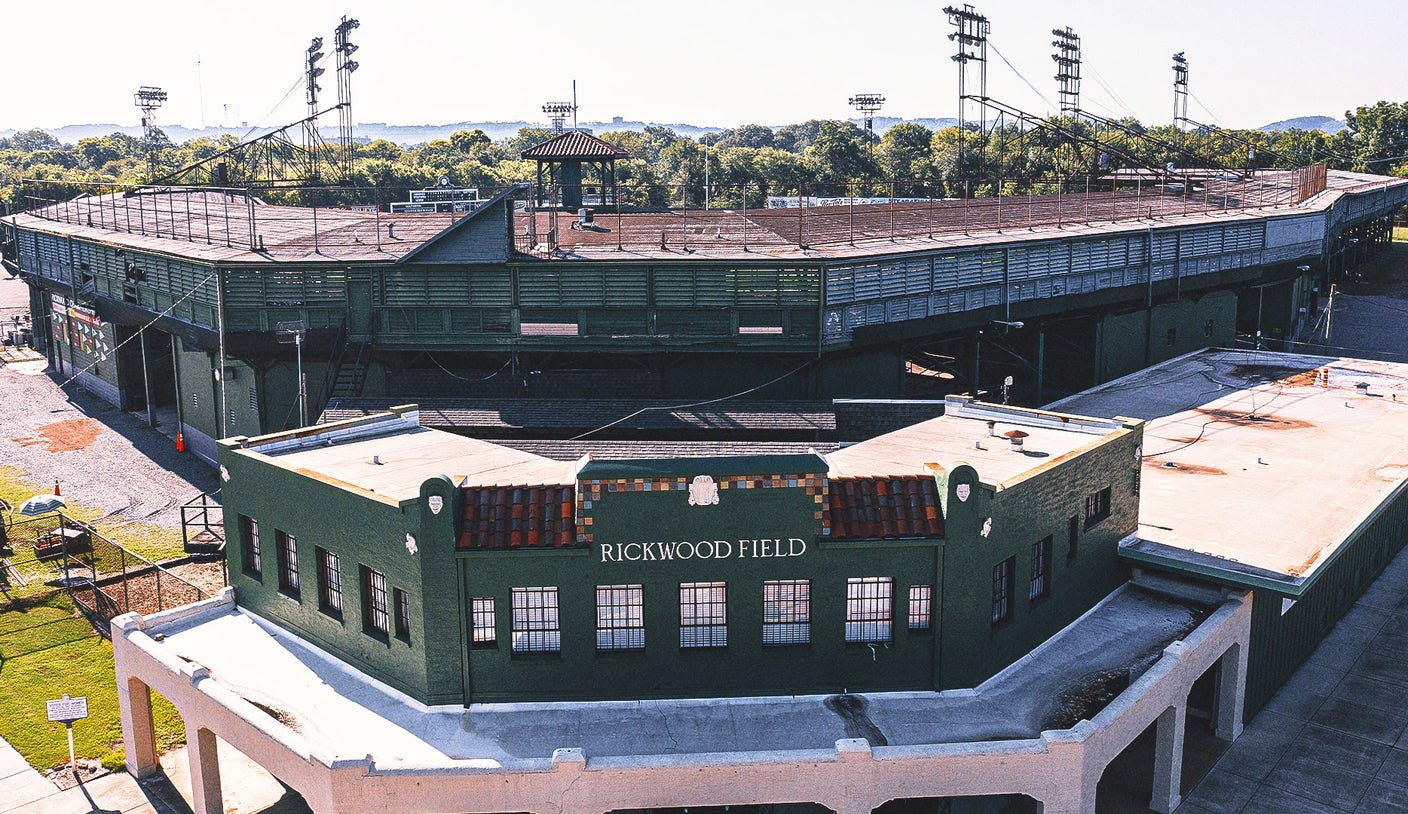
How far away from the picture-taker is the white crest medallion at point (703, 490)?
81.5ft

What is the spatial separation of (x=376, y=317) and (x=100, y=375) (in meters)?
33.2

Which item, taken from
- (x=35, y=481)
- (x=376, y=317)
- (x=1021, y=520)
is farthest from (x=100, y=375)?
(x=1021, y=520)

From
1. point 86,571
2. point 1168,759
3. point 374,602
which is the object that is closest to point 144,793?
point 374,602

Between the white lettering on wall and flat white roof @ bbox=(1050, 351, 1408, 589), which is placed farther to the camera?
flat white roof @ bbox=(1050, 351, 1408, 589)

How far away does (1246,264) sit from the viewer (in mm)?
65438

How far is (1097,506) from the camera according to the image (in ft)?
99.5

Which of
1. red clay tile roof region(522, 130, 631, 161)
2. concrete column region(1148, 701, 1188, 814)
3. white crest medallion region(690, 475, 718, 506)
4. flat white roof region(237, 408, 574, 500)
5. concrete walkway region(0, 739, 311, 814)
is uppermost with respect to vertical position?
red clay tile roof region(522, 130, 631, 161)

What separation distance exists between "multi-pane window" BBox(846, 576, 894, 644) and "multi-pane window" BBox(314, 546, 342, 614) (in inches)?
448

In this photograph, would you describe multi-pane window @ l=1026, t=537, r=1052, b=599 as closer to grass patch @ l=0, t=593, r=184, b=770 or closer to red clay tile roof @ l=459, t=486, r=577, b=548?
red clay tile roof @ l=459, t=486, r=577, b=548

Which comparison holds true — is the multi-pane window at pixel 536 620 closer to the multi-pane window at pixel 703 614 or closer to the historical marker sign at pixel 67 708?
the multi-pane window at pixel 703 614

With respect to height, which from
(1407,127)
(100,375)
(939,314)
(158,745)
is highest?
(1407,127)

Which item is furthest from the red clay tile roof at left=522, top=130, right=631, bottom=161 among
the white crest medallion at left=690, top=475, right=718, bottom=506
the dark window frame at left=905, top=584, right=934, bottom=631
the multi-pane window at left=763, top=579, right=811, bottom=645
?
the dark window frame at left=905, top=584, right=934, bottom=631

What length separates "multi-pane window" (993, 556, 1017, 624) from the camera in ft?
88.1

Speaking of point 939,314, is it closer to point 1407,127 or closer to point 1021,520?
point 1021,520
